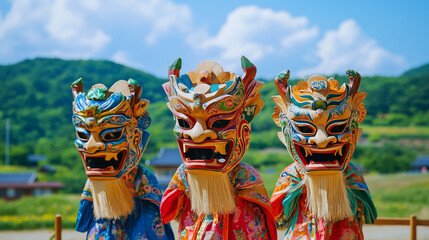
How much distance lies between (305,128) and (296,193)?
2.02ft

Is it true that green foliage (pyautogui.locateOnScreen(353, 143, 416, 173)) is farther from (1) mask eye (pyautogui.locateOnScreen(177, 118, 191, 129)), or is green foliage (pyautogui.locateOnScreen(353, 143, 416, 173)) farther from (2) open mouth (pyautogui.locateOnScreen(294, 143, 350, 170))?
(1) mask eye (pyautogui.locateOnScreen(177, 118, 191, 129))

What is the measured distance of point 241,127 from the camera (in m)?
4.82

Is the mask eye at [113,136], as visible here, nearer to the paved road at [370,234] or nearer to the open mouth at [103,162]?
the open mouth at [103,162]

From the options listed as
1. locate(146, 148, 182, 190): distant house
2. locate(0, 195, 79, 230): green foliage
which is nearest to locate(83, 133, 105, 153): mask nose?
locate(0, 195, 79, 230): green foliage

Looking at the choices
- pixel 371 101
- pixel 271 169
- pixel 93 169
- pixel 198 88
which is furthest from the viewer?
pixel 371 101

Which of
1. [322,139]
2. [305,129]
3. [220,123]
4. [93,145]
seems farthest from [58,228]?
[322,139]

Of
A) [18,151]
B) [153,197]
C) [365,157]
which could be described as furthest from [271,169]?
[153,197]

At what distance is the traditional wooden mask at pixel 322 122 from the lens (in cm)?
474

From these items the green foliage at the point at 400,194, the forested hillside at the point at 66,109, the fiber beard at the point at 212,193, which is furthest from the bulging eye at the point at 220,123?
the forested hillside at the point at 66,109

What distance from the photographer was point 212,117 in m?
4.67

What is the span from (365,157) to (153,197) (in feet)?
78.8

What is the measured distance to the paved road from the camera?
12639mm

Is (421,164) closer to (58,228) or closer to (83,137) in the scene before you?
(58,228)

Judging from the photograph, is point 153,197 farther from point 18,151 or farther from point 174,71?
point 18,151
